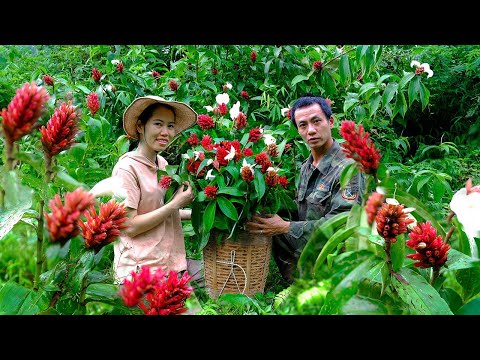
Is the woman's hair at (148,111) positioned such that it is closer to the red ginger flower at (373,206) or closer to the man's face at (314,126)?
the man's face at (314,126)

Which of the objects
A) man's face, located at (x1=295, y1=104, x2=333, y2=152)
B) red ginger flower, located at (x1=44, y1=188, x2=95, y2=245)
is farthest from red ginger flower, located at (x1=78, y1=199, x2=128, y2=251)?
man's face, located at (x1=295, y1=104, x2=333, y2=152)

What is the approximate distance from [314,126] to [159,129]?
1.82 feet

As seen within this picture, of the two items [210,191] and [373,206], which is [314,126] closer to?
[210,191]

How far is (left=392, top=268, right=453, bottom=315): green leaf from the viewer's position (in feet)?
2.11

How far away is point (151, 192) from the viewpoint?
4.65 feet

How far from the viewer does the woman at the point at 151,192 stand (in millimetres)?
1344

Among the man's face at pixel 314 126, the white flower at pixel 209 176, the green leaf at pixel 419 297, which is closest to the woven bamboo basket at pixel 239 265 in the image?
the white flower at pixel 209 176

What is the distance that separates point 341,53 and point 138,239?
124cm

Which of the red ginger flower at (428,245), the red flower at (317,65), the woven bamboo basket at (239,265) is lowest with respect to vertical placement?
the woven bamboo basket at (239,265)

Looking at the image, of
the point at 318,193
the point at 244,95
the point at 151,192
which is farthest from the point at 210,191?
the point at 244,95

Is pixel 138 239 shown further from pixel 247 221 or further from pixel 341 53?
pixel 341 53

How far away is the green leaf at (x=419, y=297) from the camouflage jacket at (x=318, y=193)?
72 centimetres

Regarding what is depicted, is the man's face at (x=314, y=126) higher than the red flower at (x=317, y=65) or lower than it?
lower

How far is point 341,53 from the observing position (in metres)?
2.01
